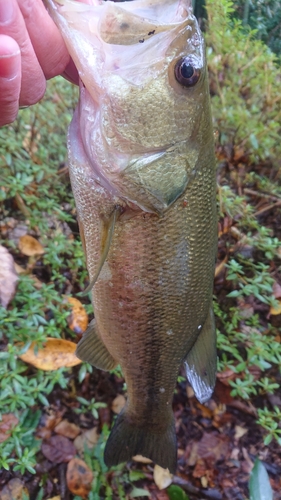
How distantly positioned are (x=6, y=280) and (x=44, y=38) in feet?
4.38

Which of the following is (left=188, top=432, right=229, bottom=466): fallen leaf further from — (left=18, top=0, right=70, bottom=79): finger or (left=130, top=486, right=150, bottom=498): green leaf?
(left=18, top=0, right=70, bottom=79): finger

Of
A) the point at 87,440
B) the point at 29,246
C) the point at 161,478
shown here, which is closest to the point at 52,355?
the point at 87,440

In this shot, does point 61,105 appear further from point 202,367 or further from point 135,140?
point 202,367

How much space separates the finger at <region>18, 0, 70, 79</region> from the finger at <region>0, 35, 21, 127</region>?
0.37 feet

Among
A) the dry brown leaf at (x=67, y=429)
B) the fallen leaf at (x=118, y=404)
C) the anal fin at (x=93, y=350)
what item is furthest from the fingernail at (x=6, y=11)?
the fallen leaf at (x=118, y=404)

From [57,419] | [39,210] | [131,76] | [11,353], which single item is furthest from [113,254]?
[39,210]

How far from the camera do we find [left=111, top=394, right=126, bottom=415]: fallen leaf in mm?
2365

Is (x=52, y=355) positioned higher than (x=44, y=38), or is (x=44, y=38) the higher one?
(x=44, y=38)

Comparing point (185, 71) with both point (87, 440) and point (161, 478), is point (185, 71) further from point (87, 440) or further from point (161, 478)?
point (161, 478)

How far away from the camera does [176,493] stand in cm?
216

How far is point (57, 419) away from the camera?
215cm

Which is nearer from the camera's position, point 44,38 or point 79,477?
point 44,38

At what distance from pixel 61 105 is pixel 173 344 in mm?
2295

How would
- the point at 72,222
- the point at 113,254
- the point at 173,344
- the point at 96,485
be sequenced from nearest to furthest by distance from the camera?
the point at 113,254
the point at 173,344
the point at 96,485
the point at 72,222
